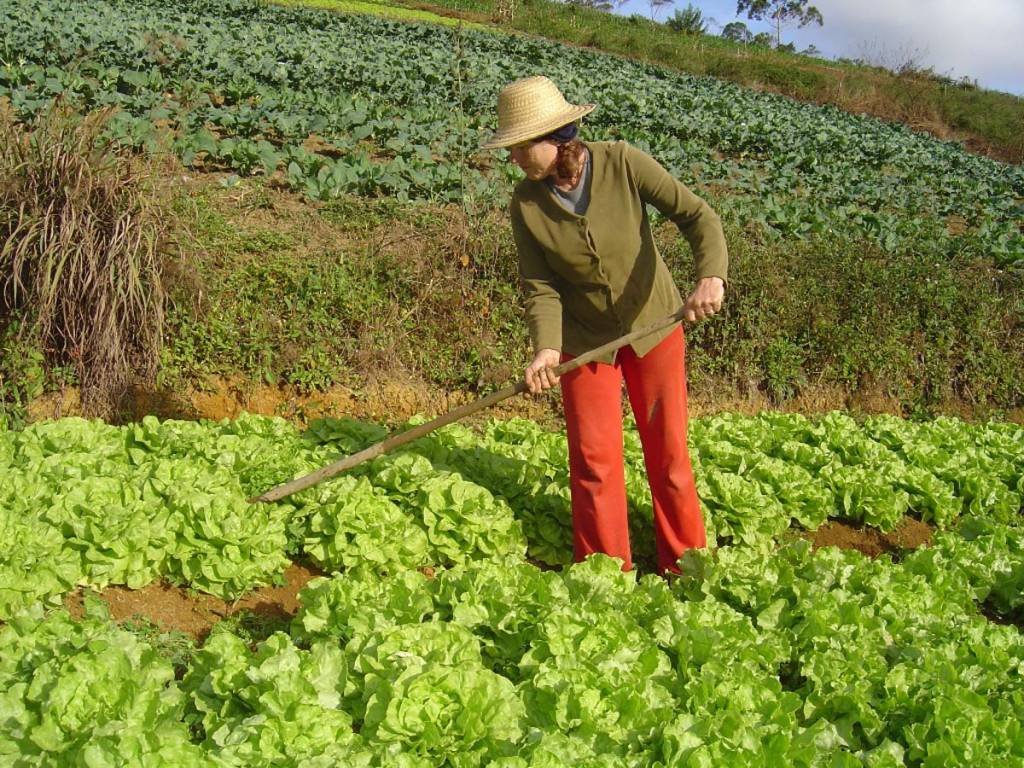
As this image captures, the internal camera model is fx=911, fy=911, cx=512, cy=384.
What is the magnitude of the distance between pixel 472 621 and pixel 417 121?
10.3 m

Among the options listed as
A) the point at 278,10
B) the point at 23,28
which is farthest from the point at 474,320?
the point at 278,10

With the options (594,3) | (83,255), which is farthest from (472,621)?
(594,3)

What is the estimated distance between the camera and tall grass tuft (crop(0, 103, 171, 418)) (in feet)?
20.9

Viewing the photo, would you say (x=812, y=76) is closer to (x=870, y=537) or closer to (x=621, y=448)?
(x=870, y=537)

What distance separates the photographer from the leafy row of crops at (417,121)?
9898mm

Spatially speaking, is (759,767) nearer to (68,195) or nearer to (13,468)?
(13,468)

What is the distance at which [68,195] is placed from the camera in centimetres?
641

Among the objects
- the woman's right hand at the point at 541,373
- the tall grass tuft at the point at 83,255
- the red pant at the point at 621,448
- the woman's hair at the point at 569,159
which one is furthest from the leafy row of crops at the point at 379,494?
the woman's hair at the point at 569,159

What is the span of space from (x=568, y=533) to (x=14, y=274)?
4216 mm

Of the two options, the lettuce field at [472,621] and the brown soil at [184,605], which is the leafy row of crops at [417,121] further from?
the brown soil at [184,605]

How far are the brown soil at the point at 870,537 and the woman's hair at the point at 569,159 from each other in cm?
302

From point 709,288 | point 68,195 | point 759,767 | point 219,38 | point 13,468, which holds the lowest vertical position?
point 13,468

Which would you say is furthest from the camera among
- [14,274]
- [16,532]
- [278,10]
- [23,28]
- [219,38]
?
[278,10]

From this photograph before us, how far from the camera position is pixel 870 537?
19.1 ft
